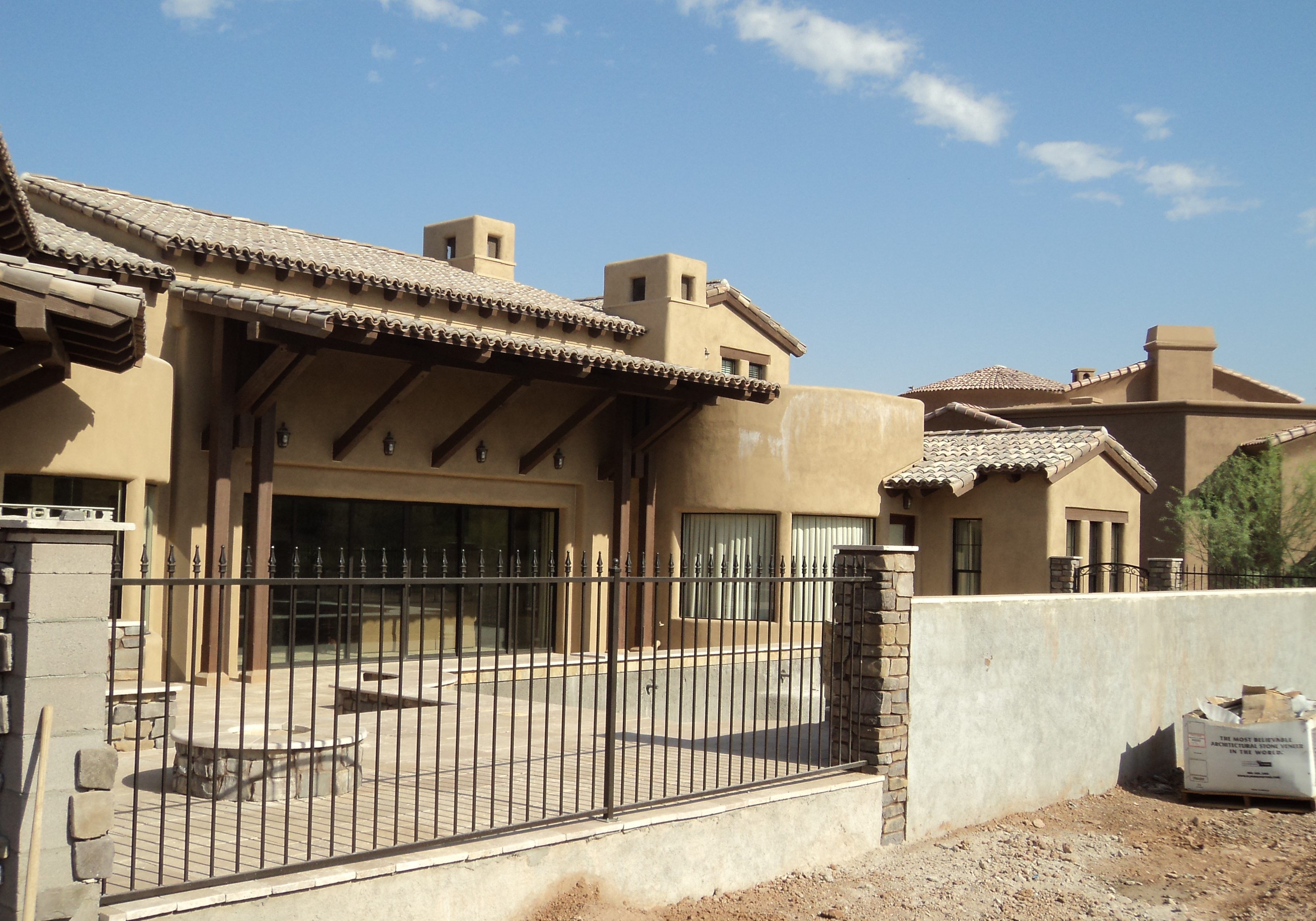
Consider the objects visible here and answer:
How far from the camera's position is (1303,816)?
1057 cm

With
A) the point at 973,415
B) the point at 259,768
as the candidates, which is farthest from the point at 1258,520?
the point at 259,768

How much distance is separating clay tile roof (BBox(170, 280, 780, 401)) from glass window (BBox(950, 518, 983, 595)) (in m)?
4.77

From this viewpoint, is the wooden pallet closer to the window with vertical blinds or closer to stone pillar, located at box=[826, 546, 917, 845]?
stone pillar, located at box=[826, 546, 917, 845]

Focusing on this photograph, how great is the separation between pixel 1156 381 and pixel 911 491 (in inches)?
670

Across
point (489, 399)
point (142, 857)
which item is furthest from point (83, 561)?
point (489, 399)

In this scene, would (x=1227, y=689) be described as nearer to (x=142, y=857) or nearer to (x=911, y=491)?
(x=911, y=491)

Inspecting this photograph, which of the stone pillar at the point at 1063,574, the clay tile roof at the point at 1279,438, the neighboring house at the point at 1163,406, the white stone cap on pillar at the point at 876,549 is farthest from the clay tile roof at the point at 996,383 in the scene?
the white stone cap on pillar at the point at 876,549

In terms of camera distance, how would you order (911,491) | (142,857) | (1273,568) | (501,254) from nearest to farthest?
1. (142,857)
2. (911,491)
3. (501,254)
4. (1273,568)

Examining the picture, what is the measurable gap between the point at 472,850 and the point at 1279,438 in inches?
938

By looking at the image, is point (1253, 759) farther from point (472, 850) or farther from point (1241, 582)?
point (1241, 582)

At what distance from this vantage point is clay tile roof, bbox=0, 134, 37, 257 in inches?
402

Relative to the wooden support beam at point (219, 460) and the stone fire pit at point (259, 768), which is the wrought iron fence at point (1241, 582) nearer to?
the wooden support beam at point (219, 460)

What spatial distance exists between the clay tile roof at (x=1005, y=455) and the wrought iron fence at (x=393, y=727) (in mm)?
4930

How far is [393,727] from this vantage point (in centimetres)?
983
